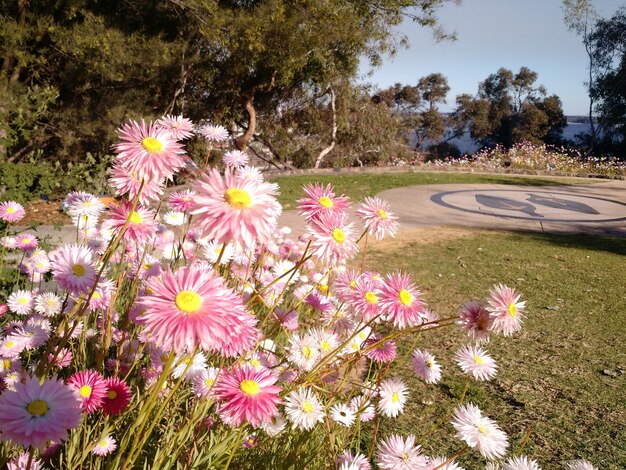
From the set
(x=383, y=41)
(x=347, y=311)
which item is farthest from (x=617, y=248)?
(x=383, y=41)

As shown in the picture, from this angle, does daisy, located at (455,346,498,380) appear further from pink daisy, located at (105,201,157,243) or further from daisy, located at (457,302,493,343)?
pink daisy, located at (105,201,157,243)

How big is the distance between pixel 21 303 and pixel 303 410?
1.06 metres

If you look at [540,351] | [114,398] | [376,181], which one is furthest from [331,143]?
[114,398]

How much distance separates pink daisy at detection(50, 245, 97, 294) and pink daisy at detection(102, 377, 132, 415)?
22 centimetres

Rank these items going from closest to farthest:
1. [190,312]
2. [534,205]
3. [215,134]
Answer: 1. [190,312]
2. [215,134]
3. [534,205]

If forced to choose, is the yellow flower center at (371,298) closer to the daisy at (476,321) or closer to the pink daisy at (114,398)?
the daisy at (476,321)

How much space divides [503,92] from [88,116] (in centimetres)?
2489

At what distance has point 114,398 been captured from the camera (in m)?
0.92

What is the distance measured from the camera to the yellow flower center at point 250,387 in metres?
0.82

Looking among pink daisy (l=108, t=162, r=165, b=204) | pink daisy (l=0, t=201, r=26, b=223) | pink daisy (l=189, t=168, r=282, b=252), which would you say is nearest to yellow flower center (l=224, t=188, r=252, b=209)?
pink daisy (l=189, t=168, r=282, b=252)

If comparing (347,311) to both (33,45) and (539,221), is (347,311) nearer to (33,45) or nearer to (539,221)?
(539,221)

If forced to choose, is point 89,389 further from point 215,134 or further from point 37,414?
point 215,134

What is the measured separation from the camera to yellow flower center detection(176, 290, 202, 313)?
638mm

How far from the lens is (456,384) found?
288 centimetres
